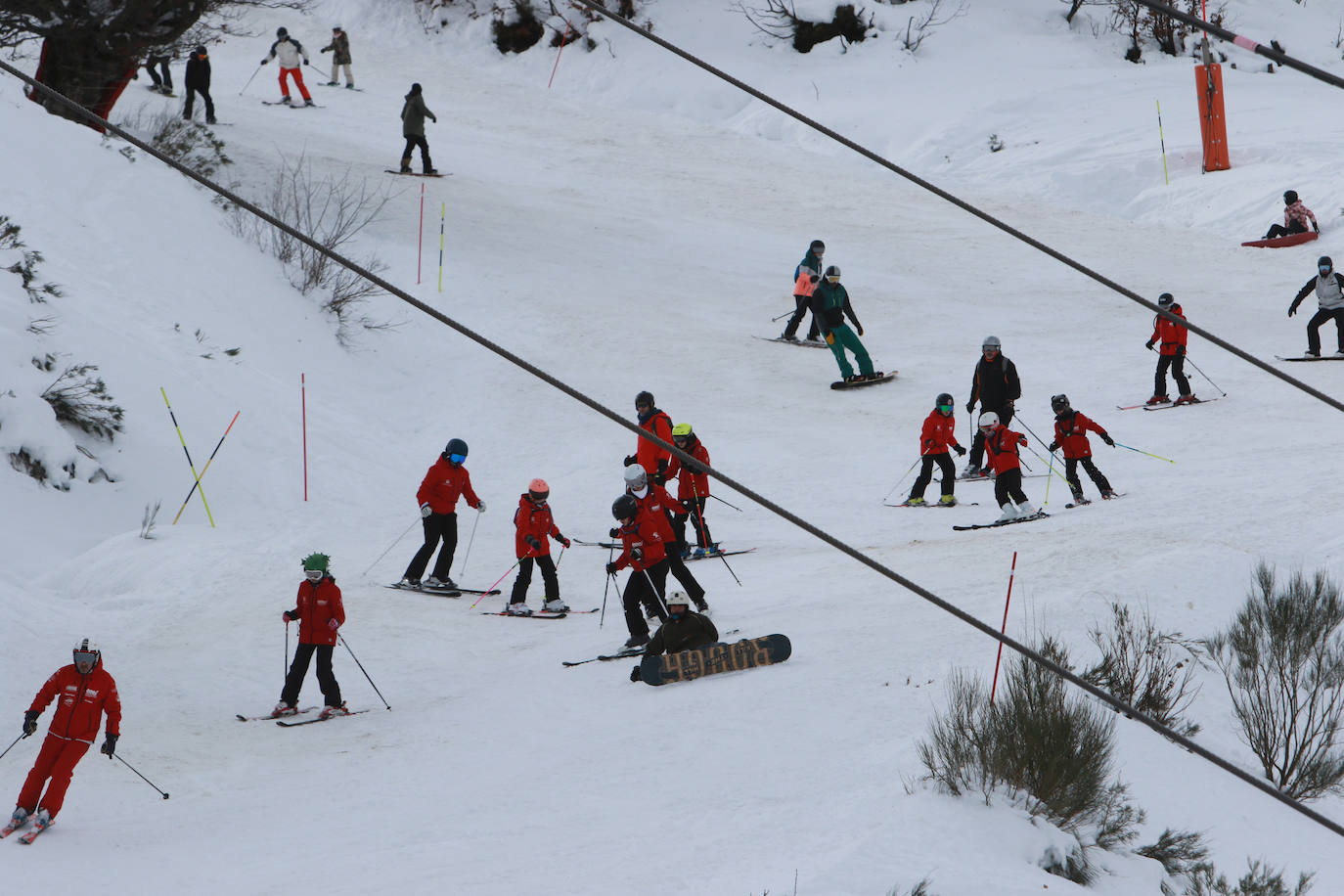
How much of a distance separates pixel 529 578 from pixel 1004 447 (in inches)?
191

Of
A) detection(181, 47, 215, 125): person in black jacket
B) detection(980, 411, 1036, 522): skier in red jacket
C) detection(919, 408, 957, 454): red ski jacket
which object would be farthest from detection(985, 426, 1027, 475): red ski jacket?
detection(181, 47, 215, 125): person in black jacket

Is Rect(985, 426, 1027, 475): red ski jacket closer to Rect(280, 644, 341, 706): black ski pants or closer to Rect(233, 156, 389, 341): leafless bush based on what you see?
Rect(280, 644, 341, 706): black ski pants

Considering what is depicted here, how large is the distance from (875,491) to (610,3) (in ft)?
87.1

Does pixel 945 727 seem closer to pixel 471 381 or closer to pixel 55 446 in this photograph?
pixel 55 446

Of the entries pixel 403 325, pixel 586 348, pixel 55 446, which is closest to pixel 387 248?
pixel 403 325

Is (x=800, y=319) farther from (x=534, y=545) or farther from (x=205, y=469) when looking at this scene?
(x=534, y=545)

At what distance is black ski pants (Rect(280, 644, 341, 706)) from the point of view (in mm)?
10406

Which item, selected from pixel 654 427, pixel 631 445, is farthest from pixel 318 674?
pixel 631 445

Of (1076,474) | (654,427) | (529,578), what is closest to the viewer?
(529,578)

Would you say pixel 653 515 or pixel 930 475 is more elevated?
pixel 653 515

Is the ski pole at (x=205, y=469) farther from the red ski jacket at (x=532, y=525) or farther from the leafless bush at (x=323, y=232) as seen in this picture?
Answer: the red ski jacket at (x=532, y=525)

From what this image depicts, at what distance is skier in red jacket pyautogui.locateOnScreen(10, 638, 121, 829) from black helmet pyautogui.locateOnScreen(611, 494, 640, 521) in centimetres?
399

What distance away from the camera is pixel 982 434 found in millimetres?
→ 15867

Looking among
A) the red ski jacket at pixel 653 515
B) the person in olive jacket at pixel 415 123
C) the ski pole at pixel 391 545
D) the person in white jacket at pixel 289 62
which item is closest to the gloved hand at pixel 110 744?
the red ski jacket at pixel 653 515
